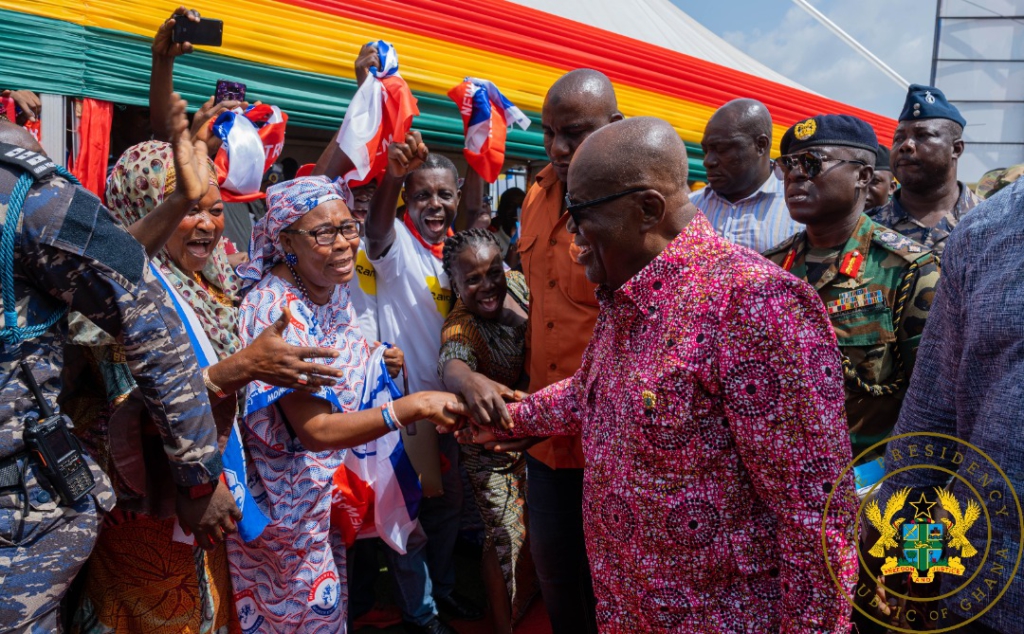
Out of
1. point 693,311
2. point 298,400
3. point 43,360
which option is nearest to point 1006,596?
point 693,311

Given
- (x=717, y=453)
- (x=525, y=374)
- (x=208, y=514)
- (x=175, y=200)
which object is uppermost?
(x=175, y=200)

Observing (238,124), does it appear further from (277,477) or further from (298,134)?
(298,134)

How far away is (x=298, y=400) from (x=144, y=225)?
0.77 meters

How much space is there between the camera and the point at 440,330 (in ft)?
12.2

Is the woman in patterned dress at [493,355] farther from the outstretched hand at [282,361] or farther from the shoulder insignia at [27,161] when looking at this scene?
the shoulder insignia at [27,161]

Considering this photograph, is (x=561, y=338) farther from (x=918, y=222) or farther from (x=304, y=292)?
(x=918, y=222)

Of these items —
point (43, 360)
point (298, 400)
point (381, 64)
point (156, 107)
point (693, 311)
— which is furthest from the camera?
point (381, 64)

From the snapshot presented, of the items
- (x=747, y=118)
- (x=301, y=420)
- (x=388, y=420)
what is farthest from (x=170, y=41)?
(x=747, y=118)

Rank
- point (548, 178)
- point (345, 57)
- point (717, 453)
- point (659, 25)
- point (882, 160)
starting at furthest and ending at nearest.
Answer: point (659, 25) → point (882, 160) → point (345, 57) → point (548, 178) → point (717, 453)

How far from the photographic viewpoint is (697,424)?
1570 mm

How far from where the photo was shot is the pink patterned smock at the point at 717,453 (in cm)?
144

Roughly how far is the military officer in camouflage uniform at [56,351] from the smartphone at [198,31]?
2.64 ft

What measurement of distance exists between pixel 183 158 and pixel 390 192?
49.3 inches

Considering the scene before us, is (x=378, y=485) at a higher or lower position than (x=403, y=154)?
lower
